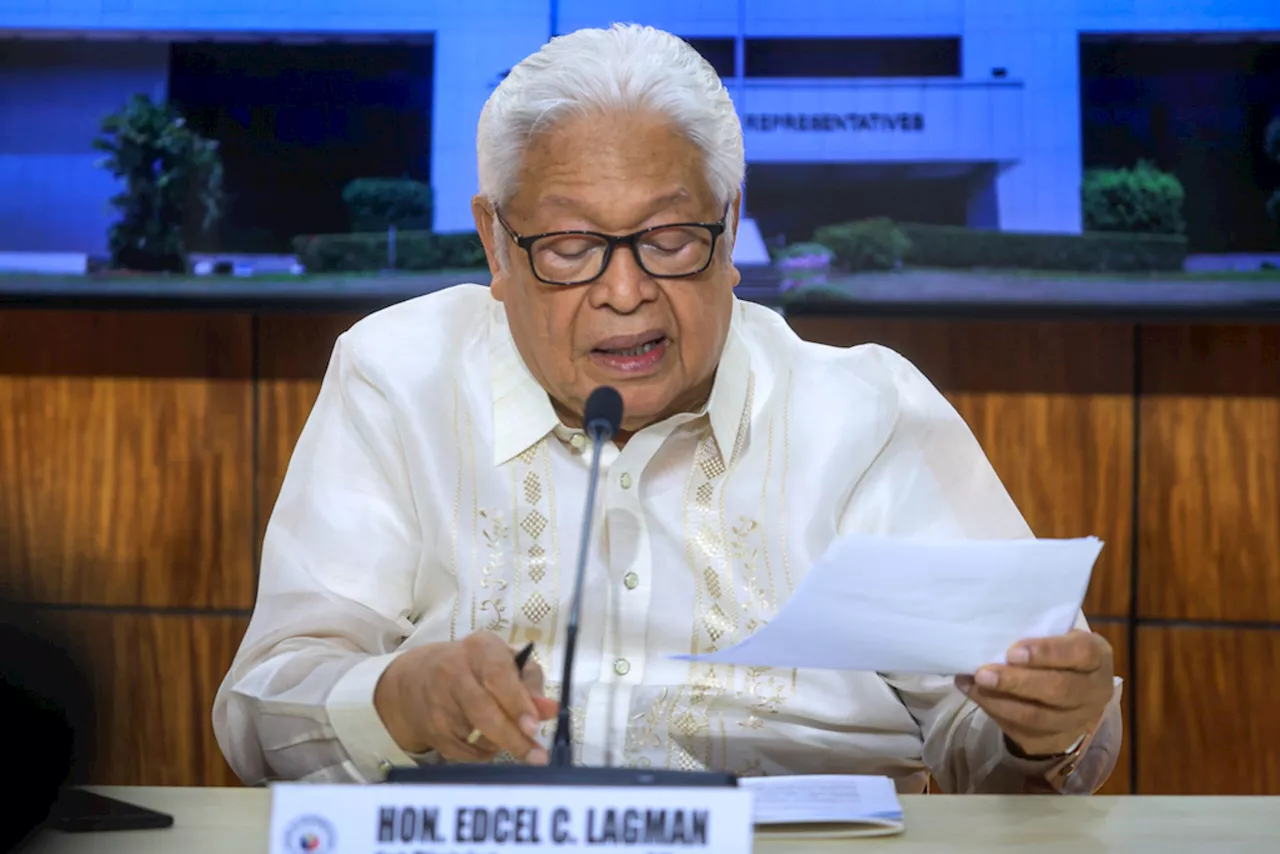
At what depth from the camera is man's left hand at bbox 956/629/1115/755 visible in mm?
1266

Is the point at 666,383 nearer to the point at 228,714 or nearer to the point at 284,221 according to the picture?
the point at 228,714

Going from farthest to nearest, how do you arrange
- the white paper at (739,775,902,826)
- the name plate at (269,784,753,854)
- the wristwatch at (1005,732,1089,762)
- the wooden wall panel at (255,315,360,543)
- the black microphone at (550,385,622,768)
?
the wooden wall panel at (255,315,360,543), the wristwatch at (1005,732,1089,762), the white paper at (739,775,902,826), the black microphone at (550,385,622,768), the name plate at (269,784,753,854)

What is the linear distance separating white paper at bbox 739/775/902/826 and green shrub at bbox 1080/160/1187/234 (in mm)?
1626

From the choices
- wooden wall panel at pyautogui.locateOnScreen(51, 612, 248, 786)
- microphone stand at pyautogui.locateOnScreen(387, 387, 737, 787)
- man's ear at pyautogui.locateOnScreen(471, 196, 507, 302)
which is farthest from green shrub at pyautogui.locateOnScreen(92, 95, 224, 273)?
microphone stand at pyautogui.locateOnScreen(387, 387, 737, 787)

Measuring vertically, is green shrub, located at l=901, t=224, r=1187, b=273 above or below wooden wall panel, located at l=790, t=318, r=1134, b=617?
above

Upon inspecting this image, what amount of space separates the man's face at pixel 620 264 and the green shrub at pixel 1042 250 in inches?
43.6

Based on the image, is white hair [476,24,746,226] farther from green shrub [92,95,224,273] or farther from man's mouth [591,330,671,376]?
green shrub [92,95,224,273]

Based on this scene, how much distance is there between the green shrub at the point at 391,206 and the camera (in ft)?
8.89

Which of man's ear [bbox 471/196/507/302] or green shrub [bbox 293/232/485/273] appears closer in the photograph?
man's ear [bbox 471/196/507/302]

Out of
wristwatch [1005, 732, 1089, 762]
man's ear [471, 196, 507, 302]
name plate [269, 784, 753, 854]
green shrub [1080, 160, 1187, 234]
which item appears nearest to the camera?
name plate [269, 784, 753, 854]

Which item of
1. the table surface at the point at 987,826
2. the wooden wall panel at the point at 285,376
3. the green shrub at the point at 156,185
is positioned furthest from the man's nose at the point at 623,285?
the green shrub at the point at 156,185

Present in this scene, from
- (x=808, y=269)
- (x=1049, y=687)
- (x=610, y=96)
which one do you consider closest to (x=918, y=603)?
(x=1049, y=687)

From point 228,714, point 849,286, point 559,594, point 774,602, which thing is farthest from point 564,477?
point 849,286

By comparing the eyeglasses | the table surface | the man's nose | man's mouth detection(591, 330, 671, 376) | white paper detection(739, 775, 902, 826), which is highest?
the eyeglasses
